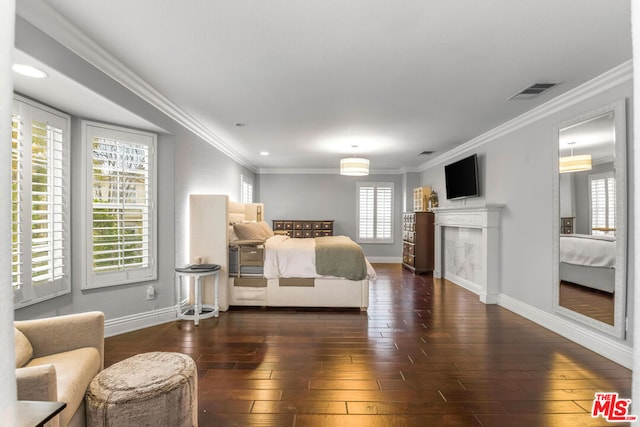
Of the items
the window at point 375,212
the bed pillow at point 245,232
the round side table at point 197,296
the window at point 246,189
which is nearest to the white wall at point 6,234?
the round side table at point 197,296

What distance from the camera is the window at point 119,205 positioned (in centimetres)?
308

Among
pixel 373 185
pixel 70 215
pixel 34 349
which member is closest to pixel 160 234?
pixel 70 215

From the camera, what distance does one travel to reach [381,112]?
12.2 ft

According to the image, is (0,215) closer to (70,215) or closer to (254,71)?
(254,71)

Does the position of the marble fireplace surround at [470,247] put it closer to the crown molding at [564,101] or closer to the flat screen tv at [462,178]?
the flat screen tv at [462,178]

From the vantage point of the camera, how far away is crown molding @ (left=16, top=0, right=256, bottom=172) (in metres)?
1.88

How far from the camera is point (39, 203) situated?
257cm

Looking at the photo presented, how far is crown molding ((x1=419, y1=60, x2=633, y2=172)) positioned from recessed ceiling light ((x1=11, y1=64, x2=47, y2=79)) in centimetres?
447

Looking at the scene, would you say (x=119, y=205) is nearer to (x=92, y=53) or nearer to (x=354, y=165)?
(x=92, y=53)

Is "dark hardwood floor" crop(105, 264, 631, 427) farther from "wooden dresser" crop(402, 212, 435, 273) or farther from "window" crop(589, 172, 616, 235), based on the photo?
"wooden dresser" crop(402, 212, 435, 273)

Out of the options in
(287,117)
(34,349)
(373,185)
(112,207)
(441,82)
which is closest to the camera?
(34,349)

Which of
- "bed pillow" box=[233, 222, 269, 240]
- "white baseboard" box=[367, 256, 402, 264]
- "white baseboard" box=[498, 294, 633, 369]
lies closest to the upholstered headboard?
"bed pillow" box=[233, 222, 269, 240]

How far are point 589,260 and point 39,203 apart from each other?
16.5ft

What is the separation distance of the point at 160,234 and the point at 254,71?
219 centimetres
